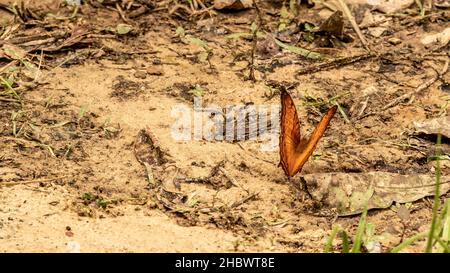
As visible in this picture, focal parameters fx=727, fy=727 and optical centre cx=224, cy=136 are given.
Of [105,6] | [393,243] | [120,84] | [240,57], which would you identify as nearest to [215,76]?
[240,57]

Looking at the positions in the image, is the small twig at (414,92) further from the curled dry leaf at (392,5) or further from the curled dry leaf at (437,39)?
the curled dry leaf at (392,5)

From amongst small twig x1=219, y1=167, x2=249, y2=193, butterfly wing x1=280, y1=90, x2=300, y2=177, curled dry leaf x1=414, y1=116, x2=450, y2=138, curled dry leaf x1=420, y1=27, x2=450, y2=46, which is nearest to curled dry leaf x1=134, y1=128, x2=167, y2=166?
small twig x1=219, y1=167, x2=249, y2=193

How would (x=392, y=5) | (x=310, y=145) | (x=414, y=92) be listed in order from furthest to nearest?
(x=392, y=5) < (x=414, y=92) < (x=310, y=145)

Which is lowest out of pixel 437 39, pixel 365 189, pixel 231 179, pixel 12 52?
pixel 12 52

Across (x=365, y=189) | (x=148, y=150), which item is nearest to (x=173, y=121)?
(x=148, y=150)

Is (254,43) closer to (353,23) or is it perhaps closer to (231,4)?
(231,4)

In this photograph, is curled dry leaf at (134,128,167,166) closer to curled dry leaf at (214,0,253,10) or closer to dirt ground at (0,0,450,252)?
dirt ground at (0,0,450,252)
